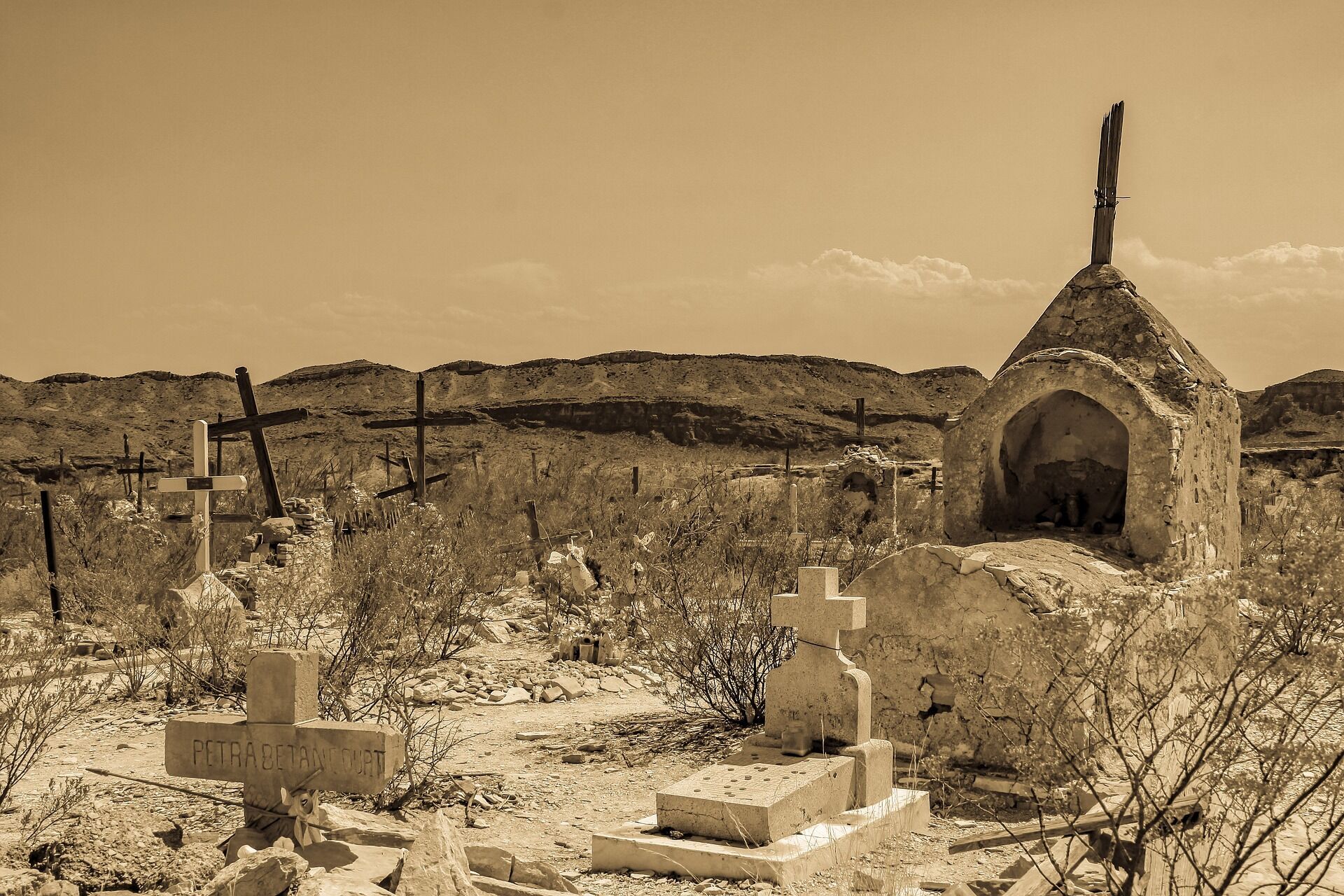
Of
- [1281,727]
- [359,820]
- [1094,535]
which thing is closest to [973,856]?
[1281,727]

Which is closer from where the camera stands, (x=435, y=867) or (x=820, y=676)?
(x=435, y=867)

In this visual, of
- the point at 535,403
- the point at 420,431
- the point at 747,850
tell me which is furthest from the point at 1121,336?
the point at 535,403

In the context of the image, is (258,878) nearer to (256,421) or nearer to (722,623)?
Result: (722,623)

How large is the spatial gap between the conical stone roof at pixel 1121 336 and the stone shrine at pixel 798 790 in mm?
3910

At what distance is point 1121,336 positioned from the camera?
10430 mm

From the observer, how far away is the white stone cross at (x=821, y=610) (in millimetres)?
7551

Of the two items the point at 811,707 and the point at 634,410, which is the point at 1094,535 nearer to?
the point at 811,707

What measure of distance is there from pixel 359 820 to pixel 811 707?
3.00 m

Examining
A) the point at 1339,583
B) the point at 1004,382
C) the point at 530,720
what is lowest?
the point at 530,720

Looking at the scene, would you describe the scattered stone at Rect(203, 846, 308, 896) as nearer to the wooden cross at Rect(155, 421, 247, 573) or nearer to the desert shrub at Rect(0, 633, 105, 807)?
the desert shrub at Rect(0, 633, 105, 807)

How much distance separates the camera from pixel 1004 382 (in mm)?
9992

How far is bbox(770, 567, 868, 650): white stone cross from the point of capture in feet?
24.8

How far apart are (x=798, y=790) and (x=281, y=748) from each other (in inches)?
111

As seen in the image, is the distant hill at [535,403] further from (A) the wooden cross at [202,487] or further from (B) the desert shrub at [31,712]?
(B) the desert shrub at [31,712]
